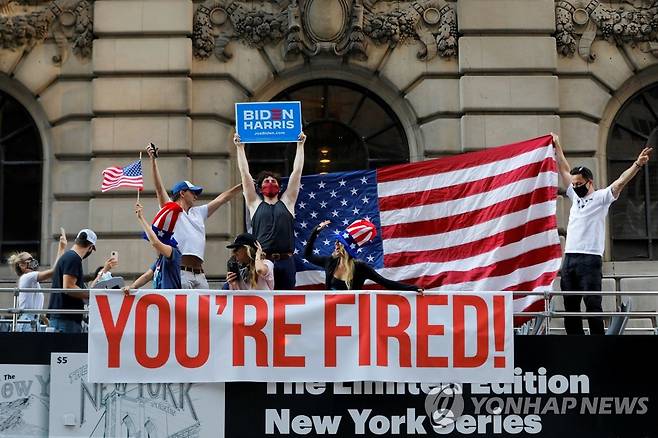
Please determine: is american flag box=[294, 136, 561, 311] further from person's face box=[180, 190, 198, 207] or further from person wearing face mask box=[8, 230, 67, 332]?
person wearing face mask box=[8, 230, 67, 332]

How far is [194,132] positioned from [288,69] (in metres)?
1.99

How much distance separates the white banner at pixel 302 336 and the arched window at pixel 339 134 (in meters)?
7.66

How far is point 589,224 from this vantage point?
11.6 metres

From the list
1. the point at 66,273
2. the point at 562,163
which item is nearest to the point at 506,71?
the point at 562,163

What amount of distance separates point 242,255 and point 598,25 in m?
9.94

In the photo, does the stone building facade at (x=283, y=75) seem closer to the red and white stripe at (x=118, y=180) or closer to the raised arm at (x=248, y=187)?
the red and white stripe at (x=118, y=180)

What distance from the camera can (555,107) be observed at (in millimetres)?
17594

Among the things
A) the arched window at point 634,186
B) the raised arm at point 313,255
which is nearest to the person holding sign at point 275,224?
the raised arm at point 313,255

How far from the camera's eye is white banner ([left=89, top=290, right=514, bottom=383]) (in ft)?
34.3

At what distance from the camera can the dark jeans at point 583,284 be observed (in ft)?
37.7

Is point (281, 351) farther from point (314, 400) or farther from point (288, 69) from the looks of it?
point (288, 69)

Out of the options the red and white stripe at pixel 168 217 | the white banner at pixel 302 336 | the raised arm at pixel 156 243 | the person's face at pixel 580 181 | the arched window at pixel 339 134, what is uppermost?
the arched window at pixel 339 134

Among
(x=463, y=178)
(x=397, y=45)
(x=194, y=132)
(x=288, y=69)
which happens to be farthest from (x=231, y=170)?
(x=463, y=178)

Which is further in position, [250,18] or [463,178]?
[250,18]
